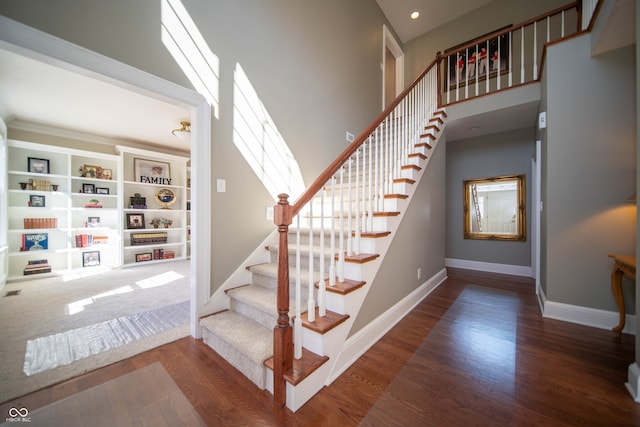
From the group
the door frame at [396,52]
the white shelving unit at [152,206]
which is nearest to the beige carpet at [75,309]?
the white shelving unit at [152,206]

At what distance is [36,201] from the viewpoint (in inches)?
155

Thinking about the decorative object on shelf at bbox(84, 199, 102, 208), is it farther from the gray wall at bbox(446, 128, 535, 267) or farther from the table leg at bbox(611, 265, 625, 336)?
the table leg at bbox(611, 265, 625, 336)

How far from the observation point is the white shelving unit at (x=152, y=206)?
189 inches

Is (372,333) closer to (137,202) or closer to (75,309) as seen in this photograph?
(75,309)

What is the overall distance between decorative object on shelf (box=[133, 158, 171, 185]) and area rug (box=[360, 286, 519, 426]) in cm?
589

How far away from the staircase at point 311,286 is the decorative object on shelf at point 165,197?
404 cm

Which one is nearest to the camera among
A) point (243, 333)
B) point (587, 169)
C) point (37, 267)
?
point (243, 333)

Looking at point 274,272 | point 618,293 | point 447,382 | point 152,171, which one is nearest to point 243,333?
point 274,272

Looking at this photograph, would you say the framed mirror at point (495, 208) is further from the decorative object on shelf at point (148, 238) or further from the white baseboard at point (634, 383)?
the decorative object on shelf at point (148, 238)

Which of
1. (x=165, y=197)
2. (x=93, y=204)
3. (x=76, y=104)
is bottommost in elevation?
(x=93, y=204)

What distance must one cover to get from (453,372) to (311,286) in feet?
3.83

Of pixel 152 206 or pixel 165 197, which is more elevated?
pixel 165 197

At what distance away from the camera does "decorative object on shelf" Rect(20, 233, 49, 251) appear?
3843 mm

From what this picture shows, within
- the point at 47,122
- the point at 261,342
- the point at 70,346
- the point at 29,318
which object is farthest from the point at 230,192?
the point at 47,122
